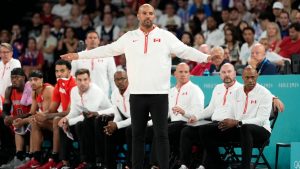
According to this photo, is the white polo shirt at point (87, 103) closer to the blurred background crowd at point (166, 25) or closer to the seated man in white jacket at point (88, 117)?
the seated man in white jacket at point (88, 117)

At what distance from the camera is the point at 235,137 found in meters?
11.5

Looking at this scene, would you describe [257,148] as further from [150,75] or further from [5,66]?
[5,66]

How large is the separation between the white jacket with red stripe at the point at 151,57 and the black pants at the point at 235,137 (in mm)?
1631

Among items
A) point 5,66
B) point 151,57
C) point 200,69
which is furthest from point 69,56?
point 5,66

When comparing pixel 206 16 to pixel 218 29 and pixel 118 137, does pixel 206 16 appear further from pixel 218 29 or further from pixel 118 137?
pixel 118 137

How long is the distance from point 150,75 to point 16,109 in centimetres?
481

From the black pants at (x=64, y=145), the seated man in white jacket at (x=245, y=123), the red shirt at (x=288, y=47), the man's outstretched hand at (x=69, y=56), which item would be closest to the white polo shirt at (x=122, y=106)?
the black pants at (x=64, y=145)

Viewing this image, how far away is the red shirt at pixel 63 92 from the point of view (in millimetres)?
13523

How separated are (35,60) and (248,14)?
4.55 m

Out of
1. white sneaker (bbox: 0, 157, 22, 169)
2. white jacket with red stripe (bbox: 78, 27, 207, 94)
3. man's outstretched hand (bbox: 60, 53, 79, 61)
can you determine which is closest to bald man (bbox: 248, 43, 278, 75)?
white jacket with red stripe (bbox: 78, 27, 207, 94)

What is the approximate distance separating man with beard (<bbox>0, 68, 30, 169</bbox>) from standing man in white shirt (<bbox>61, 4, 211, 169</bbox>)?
4195 millimetres

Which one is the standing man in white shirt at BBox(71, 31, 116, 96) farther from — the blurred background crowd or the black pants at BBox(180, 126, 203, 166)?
the black pants at BBox(180, 126, 203, 166)

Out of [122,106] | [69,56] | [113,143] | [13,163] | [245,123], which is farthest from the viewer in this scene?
[13,163]

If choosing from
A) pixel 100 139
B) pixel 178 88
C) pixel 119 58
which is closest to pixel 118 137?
pixel 100 139
